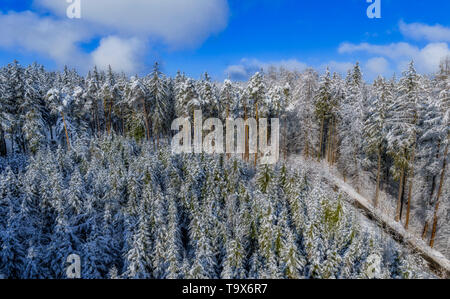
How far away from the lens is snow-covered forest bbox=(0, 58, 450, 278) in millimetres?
17922

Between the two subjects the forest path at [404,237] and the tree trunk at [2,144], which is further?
the tree trunk at [2,144]

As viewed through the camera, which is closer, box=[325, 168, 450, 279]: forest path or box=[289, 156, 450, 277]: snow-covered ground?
box=[325, 168, 450, 279]: forest path

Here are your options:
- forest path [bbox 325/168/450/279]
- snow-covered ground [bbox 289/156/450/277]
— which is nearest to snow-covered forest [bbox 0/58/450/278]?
snow-covered ground [bbox 289/156/450/277]

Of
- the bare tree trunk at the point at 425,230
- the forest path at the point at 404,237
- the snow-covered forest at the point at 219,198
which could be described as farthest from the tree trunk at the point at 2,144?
the bare tree trunk at the point at 425,230

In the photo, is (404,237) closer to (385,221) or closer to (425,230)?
(425,230)

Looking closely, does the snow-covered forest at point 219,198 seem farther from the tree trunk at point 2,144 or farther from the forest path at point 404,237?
the forest path at point 404,237

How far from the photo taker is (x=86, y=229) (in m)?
20.6

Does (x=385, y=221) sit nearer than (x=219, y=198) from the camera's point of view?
No

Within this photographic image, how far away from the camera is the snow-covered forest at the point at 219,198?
1792 centimetres

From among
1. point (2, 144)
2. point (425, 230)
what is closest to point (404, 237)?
point (425, 230)

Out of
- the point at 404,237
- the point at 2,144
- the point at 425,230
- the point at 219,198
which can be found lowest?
the point at 404,237

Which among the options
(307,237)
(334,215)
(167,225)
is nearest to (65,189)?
(167,225)

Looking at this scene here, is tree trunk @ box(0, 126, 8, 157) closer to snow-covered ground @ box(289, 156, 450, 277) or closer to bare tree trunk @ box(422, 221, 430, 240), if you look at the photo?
snow-covered ground @ box(289, 156, 450, 277)

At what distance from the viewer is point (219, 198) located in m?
26.5
